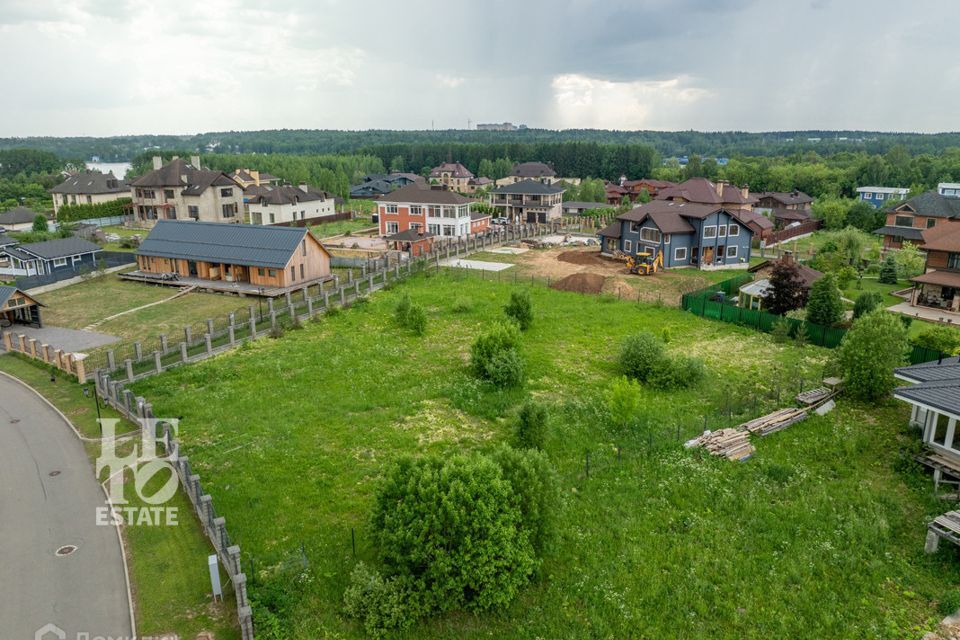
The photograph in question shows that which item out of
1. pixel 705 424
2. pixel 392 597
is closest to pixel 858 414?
pixel 705 424

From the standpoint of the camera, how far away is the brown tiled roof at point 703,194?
66.5 m

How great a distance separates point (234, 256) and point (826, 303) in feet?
119

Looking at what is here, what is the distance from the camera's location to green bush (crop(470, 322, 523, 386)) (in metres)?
25.1

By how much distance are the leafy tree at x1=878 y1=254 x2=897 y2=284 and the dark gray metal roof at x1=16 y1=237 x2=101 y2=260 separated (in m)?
59.8

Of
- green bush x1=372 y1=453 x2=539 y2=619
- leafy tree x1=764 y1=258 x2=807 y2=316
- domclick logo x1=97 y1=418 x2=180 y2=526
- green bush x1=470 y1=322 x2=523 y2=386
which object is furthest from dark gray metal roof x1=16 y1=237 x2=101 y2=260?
leafy tree x1=764 y1=258 x2=807 y2=316

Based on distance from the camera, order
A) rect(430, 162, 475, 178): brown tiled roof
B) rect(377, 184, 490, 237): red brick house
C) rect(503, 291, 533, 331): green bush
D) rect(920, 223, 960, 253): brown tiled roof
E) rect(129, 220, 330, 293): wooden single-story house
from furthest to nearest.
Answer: rect(430, 162, 475, 178): brown tiled roof, rect(377, 184, 490, 237): red brick house, rect(129, 220, 330, 293): wooden single-story house, rect(920, 223, 960, 253): brown tiled roof, rect(503, 291, 533, 331): green bush

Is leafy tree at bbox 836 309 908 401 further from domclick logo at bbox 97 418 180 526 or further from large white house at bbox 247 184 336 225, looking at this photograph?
large white house at bbox 247 184 336 225

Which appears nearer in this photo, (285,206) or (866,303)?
(866,303)

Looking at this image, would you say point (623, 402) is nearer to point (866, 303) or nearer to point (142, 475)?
point (142, 475)

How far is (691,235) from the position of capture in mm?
52094

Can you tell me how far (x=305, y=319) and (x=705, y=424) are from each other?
22.4 meters

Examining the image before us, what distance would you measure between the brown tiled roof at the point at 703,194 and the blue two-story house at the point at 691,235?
Answer: 13.7m

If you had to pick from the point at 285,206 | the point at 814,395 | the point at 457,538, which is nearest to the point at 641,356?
the point at 814,395

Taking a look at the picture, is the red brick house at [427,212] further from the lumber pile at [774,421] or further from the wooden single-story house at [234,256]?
the lumber pile at [774,421]
